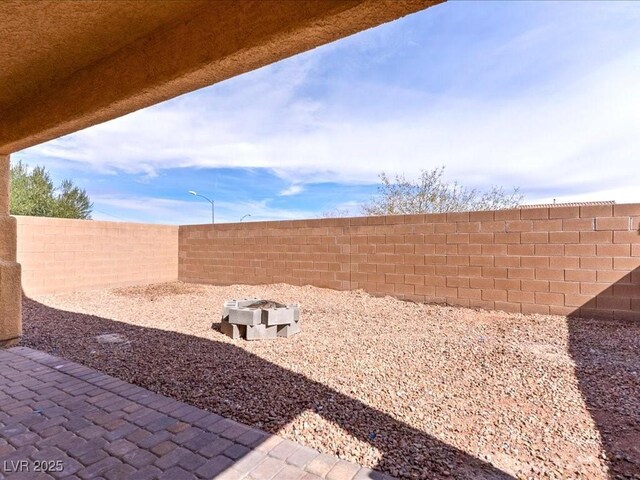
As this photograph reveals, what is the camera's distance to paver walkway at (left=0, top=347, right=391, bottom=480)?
1.94 m

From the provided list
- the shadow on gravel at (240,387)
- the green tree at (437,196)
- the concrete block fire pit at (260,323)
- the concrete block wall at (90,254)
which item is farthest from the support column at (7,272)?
the green tree at (437,196)

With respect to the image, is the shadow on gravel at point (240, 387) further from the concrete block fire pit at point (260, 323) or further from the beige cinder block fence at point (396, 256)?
the beige cinder block fence at point (396, 256)

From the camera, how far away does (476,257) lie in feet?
20.7

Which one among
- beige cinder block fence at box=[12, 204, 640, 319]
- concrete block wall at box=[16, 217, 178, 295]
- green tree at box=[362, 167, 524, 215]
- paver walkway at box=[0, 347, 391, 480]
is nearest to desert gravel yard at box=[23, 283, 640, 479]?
paver walkway at box=[0, 347, 391, 480]

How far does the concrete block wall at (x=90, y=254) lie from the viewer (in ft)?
25.8

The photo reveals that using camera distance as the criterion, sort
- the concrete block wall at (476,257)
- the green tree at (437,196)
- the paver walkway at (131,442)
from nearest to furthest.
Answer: the paver walkway at (131,442) → the concrete block wall at (476,257) → the green tree at (437,196)

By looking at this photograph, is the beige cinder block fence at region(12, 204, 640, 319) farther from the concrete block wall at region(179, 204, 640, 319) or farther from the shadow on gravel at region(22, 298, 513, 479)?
the shadow on gravel at region(22, 298, 513, 479)

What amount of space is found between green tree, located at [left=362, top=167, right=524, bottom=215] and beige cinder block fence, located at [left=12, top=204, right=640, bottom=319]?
557 cm

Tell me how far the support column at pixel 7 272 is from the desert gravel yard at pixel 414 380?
1.22 feet

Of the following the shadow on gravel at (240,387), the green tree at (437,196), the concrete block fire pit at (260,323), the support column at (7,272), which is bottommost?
the shadow on gravel at (240,387)

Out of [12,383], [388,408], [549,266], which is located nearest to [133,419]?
[12,383]

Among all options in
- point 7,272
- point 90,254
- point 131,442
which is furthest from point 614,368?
point 90,254

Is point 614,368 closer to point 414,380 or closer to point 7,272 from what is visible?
point 414,380

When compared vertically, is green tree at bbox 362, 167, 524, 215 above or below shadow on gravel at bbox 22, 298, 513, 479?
above
